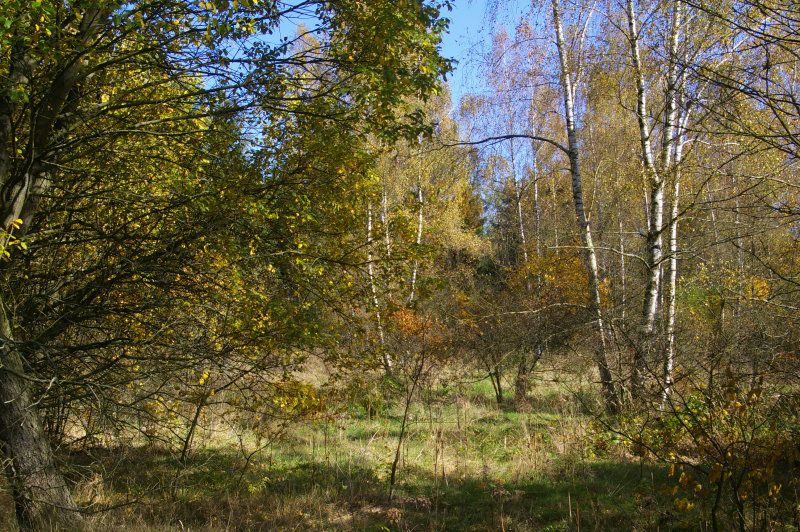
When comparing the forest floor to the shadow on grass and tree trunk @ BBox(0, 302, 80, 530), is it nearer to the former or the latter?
the shadow on grass

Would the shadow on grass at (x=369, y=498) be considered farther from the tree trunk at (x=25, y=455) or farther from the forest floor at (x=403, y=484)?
the tree trunk at (x=25, y=455)

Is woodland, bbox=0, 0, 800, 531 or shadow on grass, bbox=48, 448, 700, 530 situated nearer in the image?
woodland, bbox=0, 0, 800, 531

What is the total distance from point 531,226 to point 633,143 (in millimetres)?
8677

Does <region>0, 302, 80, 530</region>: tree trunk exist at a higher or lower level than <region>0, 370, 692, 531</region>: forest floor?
higher

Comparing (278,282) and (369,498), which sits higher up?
(278,282)

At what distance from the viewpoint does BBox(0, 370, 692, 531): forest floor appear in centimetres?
508

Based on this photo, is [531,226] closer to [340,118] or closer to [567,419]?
[567,419]

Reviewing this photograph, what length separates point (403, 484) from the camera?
639cm

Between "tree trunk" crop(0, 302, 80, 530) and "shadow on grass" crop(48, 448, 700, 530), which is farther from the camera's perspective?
"shadow on grass" crop(48, 448, 700, 530)

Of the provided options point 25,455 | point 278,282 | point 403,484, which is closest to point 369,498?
point 403,484

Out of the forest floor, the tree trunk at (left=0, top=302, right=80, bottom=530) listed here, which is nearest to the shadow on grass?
the forest floor

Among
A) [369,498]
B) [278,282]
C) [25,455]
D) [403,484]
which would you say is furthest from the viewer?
[403,484]

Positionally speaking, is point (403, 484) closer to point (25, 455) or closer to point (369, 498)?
point (369, 498)

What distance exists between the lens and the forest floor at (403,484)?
508cm
